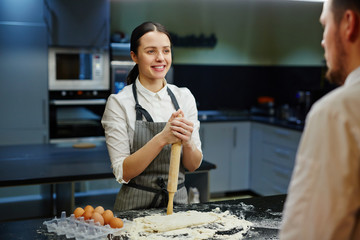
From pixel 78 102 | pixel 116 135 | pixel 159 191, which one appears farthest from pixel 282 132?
pixel 116 135

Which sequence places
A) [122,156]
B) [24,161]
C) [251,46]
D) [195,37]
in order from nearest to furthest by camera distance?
[122,156], [24,161], [195,37], [251,46]

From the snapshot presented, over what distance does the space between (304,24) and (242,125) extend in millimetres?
1659

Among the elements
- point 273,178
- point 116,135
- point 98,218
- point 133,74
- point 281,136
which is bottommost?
point 273,178

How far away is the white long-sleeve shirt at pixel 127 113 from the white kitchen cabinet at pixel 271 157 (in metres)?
2.71

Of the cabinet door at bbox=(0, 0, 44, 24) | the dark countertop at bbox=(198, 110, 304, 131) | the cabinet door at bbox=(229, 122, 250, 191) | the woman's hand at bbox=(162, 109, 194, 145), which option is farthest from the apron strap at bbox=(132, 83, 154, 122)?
the cabinet door at bbox=(229, 122, 250, 191)

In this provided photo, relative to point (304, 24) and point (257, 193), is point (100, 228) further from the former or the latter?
point (304, 24)

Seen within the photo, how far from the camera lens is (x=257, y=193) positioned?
5316 millimetres

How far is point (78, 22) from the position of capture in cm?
471

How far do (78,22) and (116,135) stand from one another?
3142 millimetres

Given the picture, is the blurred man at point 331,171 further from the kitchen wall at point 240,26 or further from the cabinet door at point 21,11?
→ the kitchen wall at point 240,26

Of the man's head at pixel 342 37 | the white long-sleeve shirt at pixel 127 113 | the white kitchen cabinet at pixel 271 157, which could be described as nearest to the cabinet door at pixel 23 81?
the white kitchen cabinet at pixel 271 157

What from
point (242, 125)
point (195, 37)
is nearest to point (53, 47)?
point (195, 37)

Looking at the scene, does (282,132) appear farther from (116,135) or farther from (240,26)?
(116,135)

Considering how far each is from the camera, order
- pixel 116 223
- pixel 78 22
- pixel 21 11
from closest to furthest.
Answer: pixel 116 223 < pixel 21 11 < pixel 78 22
